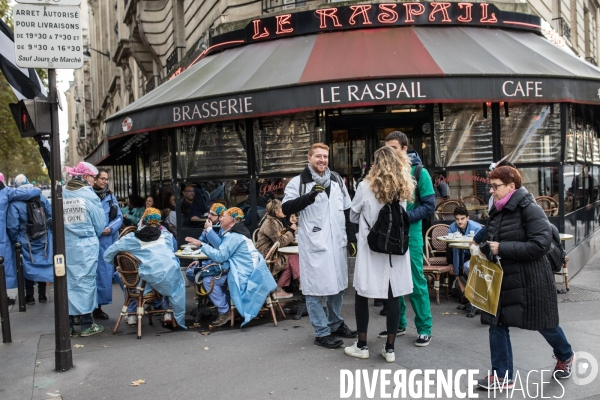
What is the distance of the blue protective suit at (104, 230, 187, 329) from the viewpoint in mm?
6016

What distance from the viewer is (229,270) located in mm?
6207

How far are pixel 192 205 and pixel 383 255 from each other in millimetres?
5477

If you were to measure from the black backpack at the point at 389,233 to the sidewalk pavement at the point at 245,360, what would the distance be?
0.99 m

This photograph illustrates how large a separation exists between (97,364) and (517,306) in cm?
366

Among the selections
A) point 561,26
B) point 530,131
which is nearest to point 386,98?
point 530,131

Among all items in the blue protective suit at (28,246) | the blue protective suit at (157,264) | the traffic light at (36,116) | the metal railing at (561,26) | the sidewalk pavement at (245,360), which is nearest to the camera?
the sidewalk pavement at (245,360)

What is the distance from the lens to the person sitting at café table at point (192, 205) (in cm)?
962

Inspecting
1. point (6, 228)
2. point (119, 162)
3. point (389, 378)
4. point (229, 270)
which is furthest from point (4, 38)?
point (119, 162)

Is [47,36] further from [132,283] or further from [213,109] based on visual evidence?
[213,109]

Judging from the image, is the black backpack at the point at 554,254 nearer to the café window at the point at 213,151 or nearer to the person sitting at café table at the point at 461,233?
the person sitting at café table at the point at 461,233

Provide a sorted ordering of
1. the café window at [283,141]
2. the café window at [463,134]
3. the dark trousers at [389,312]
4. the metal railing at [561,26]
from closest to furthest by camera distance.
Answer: the dark trousers at [389,312] → the café window at [463,134] → the café window at [283,141] → the metal railing at [561,26]

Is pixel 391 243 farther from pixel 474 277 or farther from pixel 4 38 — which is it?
pixel 4 38

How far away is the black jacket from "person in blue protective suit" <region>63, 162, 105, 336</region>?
433 centimetres

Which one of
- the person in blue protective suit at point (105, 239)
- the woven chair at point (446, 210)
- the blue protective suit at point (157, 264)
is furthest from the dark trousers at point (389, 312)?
the woven chair at point (446, 210)
